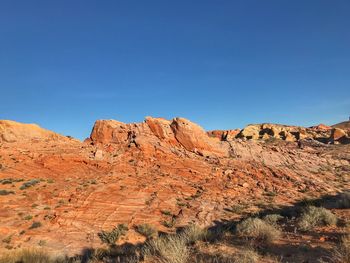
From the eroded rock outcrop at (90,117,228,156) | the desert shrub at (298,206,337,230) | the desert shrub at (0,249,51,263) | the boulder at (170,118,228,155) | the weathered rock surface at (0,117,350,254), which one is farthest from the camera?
the boulder at (170,118,228,155)

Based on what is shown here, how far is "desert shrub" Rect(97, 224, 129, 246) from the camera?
1584cm

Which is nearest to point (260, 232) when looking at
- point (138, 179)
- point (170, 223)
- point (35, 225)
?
point (170, 223)

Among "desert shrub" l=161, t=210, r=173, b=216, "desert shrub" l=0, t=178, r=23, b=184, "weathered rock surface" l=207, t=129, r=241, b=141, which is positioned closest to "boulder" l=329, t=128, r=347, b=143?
"weathered rock surface" l=207, t=129, r=241, b=141

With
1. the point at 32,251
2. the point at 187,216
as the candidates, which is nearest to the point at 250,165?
the point at 187,216

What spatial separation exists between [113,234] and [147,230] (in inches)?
69.2

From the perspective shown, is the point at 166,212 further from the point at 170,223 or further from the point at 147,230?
the point at 147,230

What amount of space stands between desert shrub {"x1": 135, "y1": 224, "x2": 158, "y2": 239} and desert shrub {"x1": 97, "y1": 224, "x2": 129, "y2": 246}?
27.2 inches

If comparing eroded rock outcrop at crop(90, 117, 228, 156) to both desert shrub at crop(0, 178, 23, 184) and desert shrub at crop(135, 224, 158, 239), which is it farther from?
desert shrub at crop(135, 224, 158, 239)

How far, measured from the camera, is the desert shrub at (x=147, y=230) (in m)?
16.7

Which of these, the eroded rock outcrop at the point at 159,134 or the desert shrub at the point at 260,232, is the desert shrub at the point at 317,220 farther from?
the eroded rock outcrop at the point at 159,134

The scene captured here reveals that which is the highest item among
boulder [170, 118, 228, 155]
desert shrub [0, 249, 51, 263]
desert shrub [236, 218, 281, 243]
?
boulder [170, 118, 228, 155]

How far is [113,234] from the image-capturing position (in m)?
16.4

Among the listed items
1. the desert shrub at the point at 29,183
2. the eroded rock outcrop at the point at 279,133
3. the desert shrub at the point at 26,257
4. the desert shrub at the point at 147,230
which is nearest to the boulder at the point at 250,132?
the eroded rock outcrop at the point at 279,133

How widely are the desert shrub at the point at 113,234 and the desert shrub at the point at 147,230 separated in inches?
27.2
